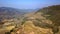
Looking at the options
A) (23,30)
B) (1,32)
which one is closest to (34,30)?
(23,30)

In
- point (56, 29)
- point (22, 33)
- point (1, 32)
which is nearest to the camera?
point (22, 33)

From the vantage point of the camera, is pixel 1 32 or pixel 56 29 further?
pixel 1 32

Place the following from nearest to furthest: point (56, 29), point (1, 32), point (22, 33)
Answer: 1. point (22, 33)
2. point (56, 29)
3. point (1, 32)

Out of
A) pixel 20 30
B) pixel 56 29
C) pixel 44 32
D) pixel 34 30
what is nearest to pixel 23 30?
pixel 20 30

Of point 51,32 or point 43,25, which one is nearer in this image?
point 51,32

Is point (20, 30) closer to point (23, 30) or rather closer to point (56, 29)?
point (23, 30)

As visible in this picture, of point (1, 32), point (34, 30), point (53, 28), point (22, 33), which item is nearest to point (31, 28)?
point (34, 30)

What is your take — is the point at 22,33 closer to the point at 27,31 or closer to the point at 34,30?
the point at 27,31

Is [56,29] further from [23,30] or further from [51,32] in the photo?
[23,30]
